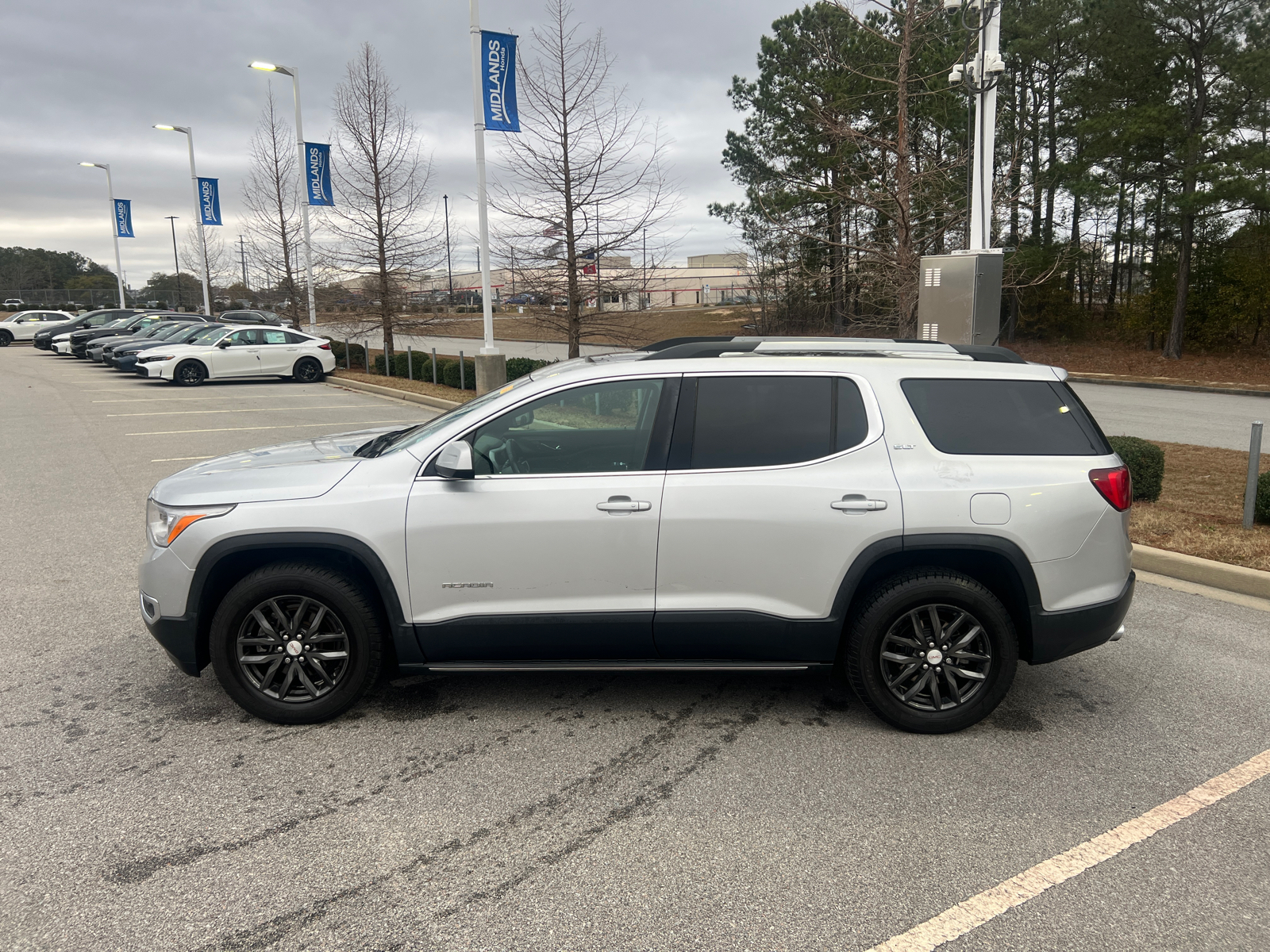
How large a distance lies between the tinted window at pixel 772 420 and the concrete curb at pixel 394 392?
12.4 meters

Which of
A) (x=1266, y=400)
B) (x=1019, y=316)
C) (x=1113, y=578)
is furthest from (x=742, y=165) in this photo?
(x=1113, y=578)

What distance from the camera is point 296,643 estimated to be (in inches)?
168

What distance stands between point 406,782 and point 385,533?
1.05m

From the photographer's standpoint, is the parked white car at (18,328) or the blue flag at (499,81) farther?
the parked white car at (18,328)

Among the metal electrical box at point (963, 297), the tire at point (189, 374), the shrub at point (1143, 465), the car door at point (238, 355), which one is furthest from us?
the car door at point (238, 355)

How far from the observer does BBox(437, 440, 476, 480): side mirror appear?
4.00 meters

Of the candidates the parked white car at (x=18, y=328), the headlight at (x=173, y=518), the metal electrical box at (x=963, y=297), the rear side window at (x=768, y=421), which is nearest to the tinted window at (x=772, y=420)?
the rear side window at (x=768, y=421)

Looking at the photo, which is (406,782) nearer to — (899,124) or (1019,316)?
(899,124)

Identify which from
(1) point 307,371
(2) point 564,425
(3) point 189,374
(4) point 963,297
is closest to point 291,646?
(2) point 564,425

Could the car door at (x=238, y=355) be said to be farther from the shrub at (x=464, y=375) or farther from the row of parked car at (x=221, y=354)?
the shrub at (x=464, y=375)

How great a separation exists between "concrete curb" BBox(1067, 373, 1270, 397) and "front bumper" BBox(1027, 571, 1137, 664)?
19.9 m

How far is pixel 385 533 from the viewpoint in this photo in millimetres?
4125

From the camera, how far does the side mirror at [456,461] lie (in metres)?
4.00

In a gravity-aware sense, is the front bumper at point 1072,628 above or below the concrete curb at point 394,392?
below
